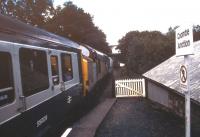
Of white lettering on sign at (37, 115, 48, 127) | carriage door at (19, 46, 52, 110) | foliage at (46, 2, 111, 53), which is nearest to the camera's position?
carriage door at (19, 46, 52, 110)

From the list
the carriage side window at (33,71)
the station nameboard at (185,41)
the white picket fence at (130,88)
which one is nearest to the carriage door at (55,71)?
the carriage side window at (33,71)

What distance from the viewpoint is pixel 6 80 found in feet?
15.5

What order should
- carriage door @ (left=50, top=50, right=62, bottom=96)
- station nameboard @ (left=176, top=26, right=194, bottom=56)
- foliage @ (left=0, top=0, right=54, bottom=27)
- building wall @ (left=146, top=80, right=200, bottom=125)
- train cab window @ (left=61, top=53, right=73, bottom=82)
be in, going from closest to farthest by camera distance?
1. station nameboard @ (left=176, top=26, right=194, bottom=56)
2. carriage door @ (left=50, top=50, right=62, bottom=96)
3. building wall @ (left=146, top=80, right=200, bottom=125)
4. train cab window @ (left=61, top=53, right=73, bottom=82)
5. foliage @ (left=0, top=0, right=54, bottom=27)

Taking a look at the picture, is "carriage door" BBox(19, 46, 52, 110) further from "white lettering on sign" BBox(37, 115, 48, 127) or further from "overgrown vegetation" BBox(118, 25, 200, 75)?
"overgrown vegetation" BBox(118, 25, 200, 75)

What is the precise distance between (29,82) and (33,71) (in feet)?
1.31

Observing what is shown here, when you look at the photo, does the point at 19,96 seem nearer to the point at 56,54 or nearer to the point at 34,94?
the point at 34,94

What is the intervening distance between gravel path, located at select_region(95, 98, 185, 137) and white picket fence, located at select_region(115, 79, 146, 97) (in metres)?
3.99

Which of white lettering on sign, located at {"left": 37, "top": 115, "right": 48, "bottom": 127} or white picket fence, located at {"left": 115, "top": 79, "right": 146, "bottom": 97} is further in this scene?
white picket fence, located at {"left": 115, "top": 79, "right": 146, "bottom": 97}

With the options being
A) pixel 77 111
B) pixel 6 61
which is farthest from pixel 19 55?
pixel 77 111

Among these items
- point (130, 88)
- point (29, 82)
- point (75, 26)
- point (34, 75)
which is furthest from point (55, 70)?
point (75, 26)

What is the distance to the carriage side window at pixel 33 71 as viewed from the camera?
215 inches

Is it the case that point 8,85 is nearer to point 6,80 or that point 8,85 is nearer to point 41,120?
point 6,80

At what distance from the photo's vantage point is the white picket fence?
1714 cm

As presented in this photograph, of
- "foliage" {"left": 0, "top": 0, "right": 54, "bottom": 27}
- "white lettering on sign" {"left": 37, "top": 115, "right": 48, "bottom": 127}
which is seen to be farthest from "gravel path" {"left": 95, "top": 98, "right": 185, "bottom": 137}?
"foliage" {"left": 0, "top": 0, "right": 54, "bottom": 27}
